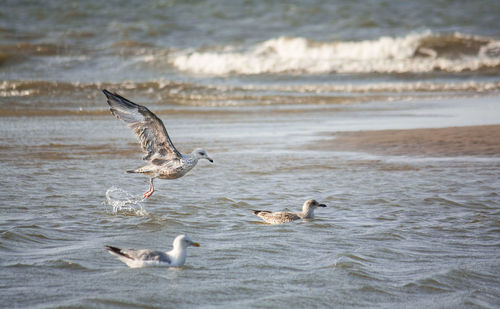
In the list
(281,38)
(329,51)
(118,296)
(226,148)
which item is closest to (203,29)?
(281,38)

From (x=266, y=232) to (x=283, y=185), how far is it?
2.48 m

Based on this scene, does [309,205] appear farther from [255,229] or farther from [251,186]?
[251,186]

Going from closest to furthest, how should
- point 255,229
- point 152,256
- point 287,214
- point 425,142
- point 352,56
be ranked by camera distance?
point 152,256 → point 255,229 → point 287,214 → point 425,142 → point 352,56

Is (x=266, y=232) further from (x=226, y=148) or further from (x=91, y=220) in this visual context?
(x=226, y=148)

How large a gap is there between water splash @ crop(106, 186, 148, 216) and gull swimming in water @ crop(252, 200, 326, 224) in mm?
1321

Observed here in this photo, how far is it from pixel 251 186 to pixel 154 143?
4.77 feet

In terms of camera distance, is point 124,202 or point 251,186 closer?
point 124,202

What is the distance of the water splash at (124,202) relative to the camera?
711cm

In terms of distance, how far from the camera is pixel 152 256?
16.4 feet

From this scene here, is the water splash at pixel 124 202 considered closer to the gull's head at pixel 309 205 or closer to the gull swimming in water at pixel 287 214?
the gull swimming in water at pixel 287 214

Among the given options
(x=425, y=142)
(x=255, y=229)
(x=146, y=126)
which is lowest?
(x=255, y=229)

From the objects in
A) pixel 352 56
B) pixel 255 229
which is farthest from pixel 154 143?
pixel 352 56

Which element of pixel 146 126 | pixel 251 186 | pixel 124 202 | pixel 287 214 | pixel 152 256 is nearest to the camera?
pixel 152 256

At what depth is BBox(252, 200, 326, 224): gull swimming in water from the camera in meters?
6.59
